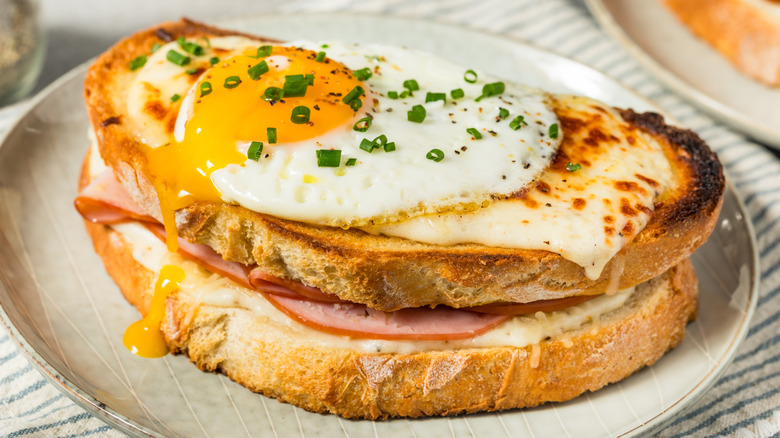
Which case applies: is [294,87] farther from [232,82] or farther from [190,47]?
[190,47]

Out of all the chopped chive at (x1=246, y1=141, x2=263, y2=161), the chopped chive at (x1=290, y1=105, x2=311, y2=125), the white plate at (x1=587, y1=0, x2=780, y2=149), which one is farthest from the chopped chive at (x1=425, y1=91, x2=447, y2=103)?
the white plate at (x1=587, y1=0, x2=780, y2=149)

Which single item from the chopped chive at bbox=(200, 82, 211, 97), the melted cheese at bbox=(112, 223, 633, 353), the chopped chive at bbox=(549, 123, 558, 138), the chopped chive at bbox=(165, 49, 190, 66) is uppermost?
the chopped chive at bbox=(200, 82, 211, 97)

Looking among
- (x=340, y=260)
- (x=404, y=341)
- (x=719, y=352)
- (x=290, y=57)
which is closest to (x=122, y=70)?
(x=290, y=57)

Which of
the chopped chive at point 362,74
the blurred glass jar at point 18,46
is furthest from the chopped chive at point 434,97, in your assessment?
the blurred glass jar at point 18,46

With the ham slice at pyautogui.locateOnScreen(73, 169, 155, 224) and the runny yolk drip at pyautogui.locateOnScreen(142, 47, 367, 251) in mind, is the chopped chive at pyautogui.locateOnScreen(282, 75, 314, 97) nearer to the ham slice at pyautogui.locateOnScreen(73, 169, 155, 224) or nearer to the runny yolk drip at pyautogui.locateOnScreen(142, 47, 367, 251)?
the runny yolk drip at pyautogui.locateOnScreen(142, 47, 367, 251)

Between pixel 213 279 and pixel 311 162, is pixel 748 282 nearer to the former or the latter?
pixel 311 162

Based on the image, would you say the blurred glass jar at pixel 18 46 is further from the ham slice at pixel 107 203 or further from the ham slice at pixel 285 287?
the ham slice at pixel 285 287
